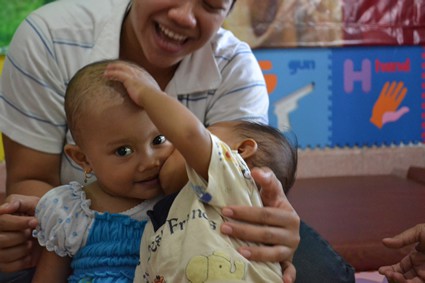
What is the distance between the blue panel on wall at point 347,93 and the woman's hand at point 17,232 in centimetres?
189

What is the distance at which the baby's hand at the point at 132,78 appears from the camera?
105 cm

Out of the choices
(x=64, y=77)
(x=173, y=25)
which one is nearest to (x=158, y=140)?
(x=173, y=25)

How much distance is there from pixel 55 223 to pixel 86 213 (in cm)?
6

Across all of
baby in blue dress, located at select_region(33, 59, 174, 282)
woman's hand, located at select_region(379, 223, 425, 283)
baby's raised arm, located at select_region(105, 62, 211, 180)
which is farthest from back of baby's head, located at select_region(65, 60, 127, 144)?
woman's hand, located at select_region(379, 223, 425, 283)

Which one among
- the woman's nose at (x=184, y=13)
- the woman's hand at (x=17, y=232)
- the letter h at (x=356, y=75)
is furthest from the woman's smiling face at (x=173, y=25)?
the letter h at (x=356, y=75)

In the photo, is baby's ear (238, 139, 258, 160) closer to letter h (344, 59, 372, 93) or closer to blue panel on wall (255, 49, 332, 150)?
blue panel on wall (255, 49, 332, 150)

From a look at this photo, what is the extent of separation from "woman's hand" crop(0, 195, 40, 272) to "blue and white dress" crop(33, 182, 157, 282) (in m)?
0.04

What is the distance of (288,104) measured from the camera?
9.99ft

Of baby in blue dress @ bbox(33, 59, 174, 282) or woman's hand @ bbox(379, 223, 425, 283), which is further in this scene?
woman's hand @ bbox(379, 223, 425, 283)

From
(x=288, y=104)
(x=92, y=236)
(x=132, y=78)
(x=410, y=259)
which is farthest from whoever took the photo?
(x=288, y=104)

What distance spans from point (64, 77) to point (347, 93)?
1.96 meters

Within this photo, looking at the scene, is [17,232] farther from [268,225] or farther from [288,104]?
[288,104]

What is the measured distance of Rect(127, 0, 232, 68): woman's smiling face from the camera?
135cm

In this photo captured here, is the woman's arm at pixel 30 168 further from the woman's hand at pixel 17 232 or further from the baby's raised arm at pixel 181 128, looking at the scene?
the baby's raised arm at pixel 181 128
